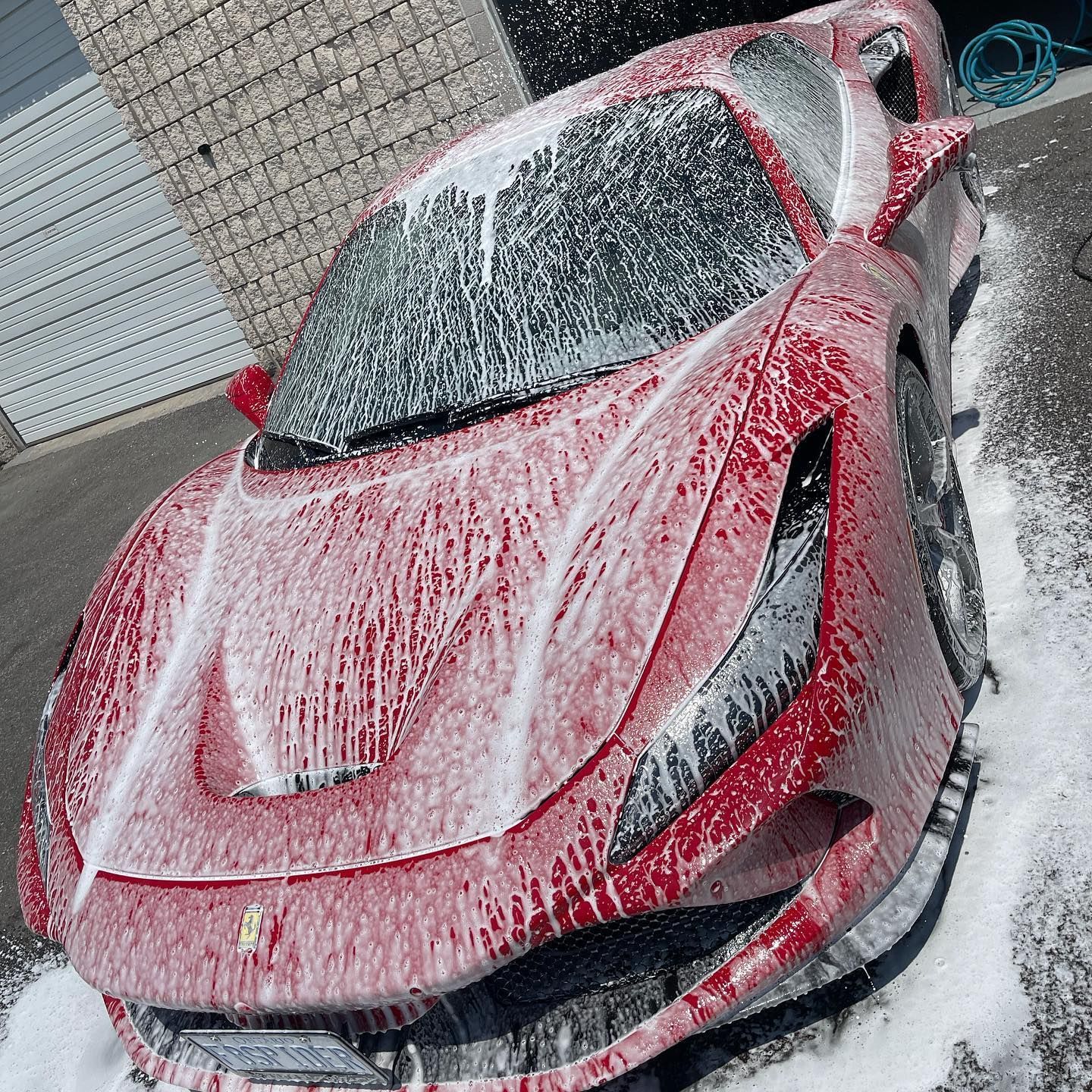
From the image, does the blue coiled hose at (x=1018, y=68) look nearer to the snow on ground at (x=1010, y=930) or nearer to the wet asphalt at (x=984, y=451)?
the wet asphalt at (x=984, y=451)

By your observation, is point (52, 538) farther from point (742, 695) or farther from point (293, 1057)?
point (742, 695)

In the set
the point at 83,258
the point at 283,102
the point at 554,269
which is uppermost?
the point at 283,102

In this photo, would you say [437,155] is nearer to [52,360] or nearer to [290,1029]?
[290,1029]

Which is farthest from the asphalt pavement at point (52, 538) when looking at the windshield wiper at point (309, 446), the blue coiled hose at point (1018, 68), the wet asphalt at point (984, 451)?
the blue coiled hose at point (1018, 68)

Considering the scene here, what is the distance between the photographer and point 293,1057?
1.43 m

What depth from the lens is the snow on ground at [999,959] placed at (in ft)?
4.89

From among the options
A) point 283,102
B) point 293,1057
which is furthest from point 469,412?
point 283,102

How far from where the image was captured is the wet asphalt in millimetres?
2342

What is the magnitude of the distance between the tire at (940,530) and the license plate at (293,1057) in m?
1.12

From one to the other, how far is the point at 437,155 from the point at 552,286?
909 millimetres

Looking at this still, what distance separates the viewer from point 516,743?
139 centimetres

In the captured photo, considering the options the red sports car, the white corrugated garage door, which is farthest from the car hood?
the white corrugated garage door

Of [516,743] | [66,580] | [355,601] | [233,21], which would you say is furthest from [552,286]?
[233,21]

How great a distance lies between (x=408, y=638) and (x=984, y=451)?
6.28 ft
